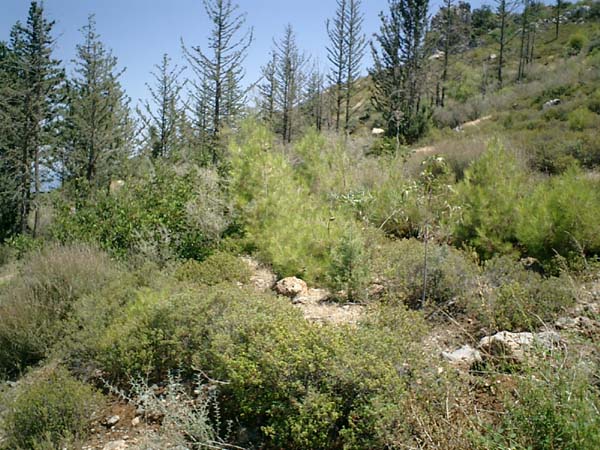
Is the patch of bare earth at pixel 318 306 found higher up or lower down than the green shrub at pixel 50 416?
higher up

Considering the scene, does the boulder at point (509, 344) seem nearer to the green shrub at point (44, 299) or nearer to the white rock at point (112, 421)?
the white rock at point (112, 421)

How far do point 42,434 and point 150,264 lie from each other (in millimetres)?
2674

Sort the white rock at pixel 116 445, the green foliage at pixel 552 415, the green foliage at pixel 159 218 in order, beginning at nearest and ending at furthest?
the green foliage at pixel 552 415, the white rock at pixel 116 445, the green foliage at pixel 159 218

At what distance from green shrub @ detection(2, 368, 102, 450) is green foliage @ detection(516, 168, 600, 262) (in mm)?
4551

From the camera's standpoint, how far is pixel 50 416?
3814 mm

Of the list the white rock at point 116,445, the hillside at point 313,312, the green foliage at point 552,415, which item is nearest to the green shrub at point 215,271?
the hillside at point 313,312

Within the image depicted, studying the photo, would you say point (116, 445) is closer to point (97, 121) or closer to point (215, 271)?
point (215, 271)

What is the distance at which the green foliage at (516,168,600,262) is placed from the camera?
15.4 feet

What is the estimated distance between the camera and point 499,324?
155 inches

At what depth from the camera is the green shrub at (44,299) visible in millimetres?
5477

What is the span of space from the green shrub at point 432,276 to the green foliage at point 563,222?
2.41 feet

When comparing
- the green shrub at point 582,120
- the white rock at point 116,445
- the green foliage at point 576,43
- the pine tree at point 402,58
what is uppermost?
the green foliage at point 576,43

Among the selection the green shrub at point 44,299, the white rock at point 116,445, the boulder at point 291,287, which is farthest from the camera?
the green shrub at point 44,299

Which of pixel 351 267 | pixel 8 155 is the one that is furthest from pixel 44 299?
pixel 8 155
